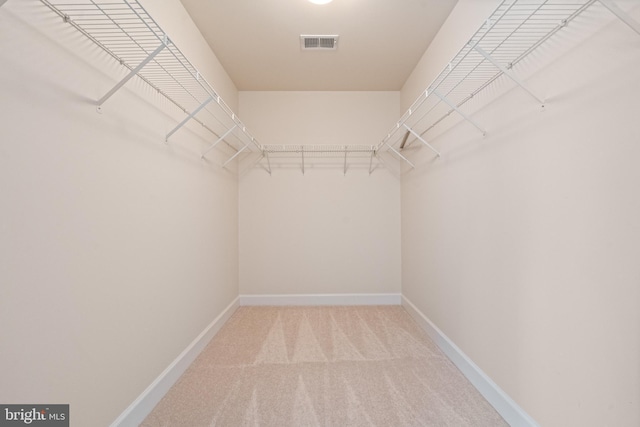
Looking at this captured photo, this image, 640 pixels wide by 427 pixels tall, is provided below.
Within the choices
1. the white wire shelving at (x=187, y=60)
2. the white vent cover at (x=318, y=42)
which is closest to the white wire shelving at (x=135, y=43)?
the white wire shelving at (x=187, y=60)

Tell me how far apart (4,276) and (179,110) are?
1.39 m

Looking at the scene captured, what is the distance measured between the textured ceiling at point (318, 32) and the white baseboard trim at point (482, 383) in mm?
2328

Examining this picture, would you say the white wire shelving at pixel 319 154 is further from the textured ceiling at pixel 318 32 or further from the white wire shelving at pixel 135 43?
the white wire shelving at pixel 135 43

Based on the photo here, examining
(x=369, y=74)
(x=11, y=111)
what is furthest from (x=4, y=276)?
(x=369, y=74)

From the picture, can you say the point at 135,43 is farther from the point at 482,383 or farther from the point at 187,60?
the point at 482,383

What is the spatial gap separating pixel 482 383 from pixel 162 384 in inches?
71.1

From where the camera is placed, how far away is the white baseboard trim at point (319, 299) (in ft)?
10.9

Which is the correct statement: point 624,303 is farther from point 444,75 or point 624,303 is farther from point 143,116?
point 143,116

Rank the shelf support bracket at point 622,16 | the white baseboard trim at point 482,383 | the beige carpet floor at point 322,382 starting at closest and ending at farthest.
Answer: the shelf support bracket at point 622,16
the white baseboard trim at point 482,383
the beige carpet floor at point 322,382

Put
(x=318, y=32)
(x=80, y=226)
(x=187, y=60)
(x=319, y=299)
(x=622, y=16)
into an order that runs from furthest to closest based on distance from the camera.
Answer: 1. (x=319, y=299)
2. (x=318, y=32)
3. (x=187, y=60)
4. (x=80, y=226)
5. (x=622, y=16)

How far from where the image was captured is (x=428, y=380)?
1.81 metres

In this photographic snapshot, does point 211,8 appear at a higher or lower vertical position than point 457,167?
higher

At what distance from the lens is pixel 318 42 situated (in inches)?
94.6

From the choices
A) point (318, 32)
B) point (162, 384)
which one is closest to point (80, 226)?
point (162, 384)
